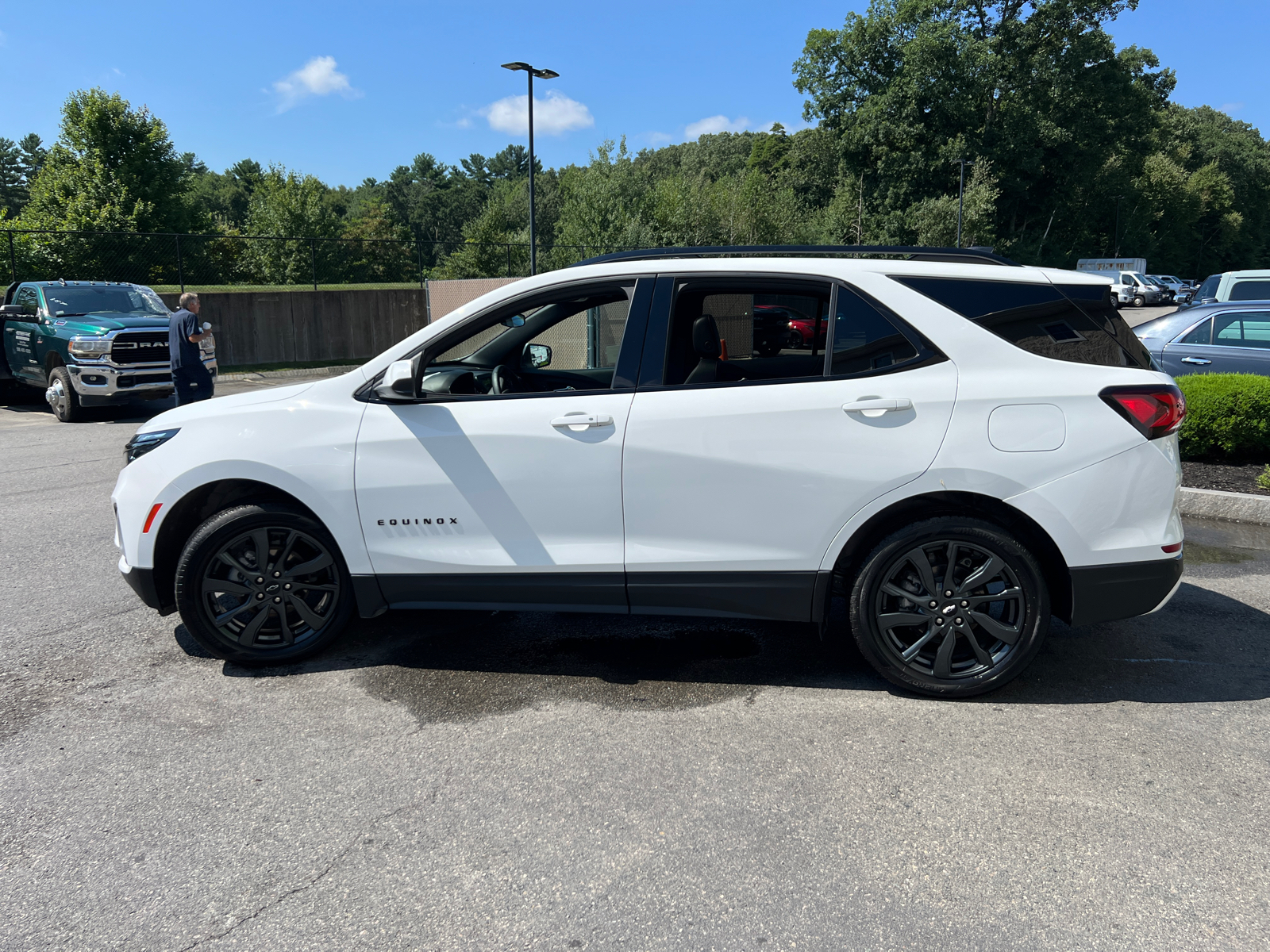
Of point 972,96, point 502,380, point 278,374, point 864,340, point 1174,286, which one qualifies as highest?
point 972,96

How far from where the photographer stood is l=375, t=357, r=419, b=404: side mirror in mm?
3918

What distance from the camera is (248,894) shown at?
2648 millimetres

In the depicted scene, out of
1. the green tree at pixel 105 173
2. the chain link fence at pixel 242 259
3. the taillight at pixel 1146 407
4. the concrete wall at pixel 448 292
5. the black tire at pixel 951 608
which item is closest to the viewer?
the taillight at pixel 1146 407

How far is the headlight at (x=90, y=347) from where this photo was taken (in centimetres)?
1266

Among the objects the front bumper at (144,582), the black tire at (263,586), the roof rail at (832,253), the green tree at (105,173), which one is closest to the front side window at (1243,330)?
the roof rail at (832,253)

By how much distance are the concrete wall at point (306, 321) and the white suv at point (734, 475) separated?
19.6 metres

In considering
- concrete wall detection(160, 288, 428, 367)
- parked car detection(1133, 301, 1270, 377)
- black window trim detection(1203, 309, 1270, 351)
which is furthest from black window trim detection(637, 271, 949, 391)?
concrete wall detection(160, 288, 428, 367)

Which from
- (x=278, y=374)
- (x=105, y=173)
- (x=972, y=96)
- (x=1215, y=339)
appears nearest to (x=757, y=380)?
(x=1215, y=339)

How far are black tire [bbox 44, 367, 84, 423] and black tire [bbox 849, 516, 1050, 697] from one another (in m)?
12.9

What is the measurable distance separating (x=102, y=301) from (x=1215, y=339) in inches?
600

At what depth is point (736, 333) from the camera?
153 inches

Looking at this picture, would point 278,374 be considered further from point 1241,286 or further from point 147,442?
point 1241,286

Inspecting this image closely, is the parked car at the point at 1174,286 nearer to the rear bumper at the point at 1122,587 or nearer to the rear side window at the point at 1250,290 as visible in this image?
the rear side window at the point at 1250,290

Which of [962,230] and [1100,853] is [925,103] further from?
[1100,853]
